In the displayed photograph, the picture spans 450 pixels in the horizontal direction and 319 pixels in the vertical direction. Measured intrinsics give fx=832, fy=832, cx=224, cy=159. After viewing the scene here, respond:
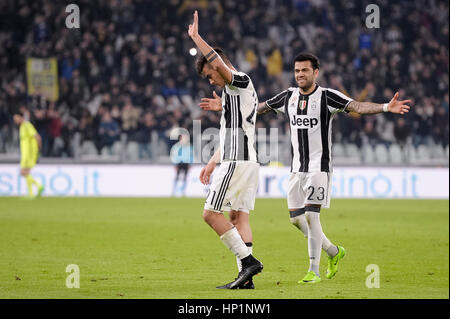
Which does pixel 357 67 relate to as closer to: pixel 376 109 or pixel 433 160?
pixel 433 160

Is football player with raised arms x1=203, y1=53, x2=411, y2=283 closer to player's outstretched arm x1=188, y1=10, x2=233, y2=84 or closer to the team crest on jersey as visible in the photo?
the team crest on jersey

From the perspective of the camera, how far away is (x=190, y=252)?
433 inches

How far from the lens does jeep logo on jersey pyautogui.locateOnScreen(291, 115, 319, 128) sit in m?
8.31

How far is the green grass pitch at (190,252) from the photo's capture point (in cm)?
754

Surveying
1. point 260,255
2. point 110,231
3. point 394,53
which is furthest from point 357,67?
point 260,255

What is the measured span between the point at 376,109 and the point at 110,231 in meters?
7.32

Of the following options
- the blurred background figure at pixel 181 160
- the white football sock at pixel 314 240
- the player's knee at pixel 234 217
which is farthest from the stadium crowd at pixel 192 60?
the player's knee at pixel 234 217

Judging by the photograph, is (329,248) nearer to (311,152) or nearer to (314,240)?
(314,240)

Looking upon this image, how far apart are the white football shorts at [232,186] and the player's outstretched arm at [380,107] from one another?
3.69ft

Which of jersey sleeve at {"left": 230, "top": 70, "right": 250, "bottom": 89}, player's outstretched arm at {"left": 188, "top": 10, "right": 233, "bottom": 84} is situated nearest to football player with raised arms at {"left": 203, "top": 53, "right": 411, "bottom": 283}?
jersey sleeve at {"left": 230, "top": 70, "right": 250, "bottom": 89}

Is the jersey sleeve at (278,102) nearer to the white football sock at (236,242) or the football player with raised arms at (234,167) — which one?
the football player with raised arms at (234,167)

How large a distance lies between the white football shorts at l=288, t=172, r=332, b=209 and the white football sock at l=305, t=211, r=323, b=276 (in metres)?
0.15

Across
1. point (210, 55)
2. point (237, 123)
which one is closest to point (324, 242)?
point (237, 123)

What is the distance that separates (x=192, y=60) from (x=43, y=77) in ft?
16.1
